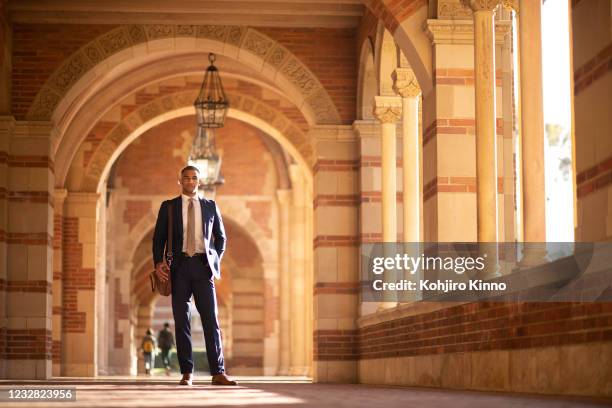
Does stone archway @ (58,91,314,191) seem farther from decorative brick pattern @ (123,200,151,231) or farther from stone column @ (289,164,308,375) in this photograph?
decorative brick pattern @ (123,200,151,231)

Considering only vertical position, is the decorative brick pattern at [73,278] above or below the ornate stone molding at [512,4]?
below

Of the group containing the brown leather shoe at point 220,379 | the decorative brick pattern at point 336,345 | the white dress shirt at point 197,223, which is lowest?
the brown leather shoe at point 220,379

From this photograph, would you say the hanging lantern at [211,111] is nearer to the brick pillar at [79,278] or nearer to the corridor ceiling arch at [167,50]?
the corridor ceiling arch at [167,50]

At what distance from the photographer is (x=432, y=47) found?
10000 mm

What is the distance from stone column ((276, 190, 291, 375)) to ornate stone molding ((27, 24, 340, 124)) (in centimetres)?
1113

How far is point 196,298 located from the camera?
7828mm

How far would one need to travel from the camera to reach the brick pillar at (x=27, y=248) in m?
13.7

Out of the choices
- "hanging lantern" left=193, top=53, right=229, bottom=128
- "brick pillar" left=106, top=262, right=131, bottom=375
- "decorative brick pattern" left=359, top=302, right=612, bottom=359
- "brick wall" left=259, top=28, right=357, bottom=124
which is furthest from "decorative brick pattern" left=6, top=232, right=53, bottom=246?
"brick pillar" left=106, top=262, right=131, bottom=375

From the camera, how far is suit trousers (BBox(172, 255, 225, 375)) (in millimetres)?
7758

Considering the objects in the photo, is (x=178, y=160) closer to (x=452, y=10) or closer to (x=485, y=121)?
(x=452, y=10)

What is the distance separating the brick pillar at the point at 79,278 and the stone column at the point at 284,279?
6270 mm

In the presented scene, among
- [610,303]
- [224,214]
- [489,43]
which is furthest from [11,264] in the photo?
[224,214]

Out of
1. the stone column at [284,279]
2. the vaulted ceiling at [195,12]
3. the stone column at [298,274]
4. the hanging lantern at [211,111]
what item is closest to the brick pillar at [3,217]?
the vaulted ceiling at [195,12]

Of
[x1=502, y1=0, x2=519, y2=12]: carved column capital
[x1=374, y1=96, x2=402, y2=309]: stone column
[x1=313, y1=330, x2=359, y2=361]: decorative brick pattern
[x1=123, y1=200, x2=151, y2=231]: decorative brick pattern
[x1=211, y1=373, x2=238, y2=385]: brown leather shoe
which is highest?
[x1=123, y1=200, x2=151, y2=231]: decorative brick pattern
